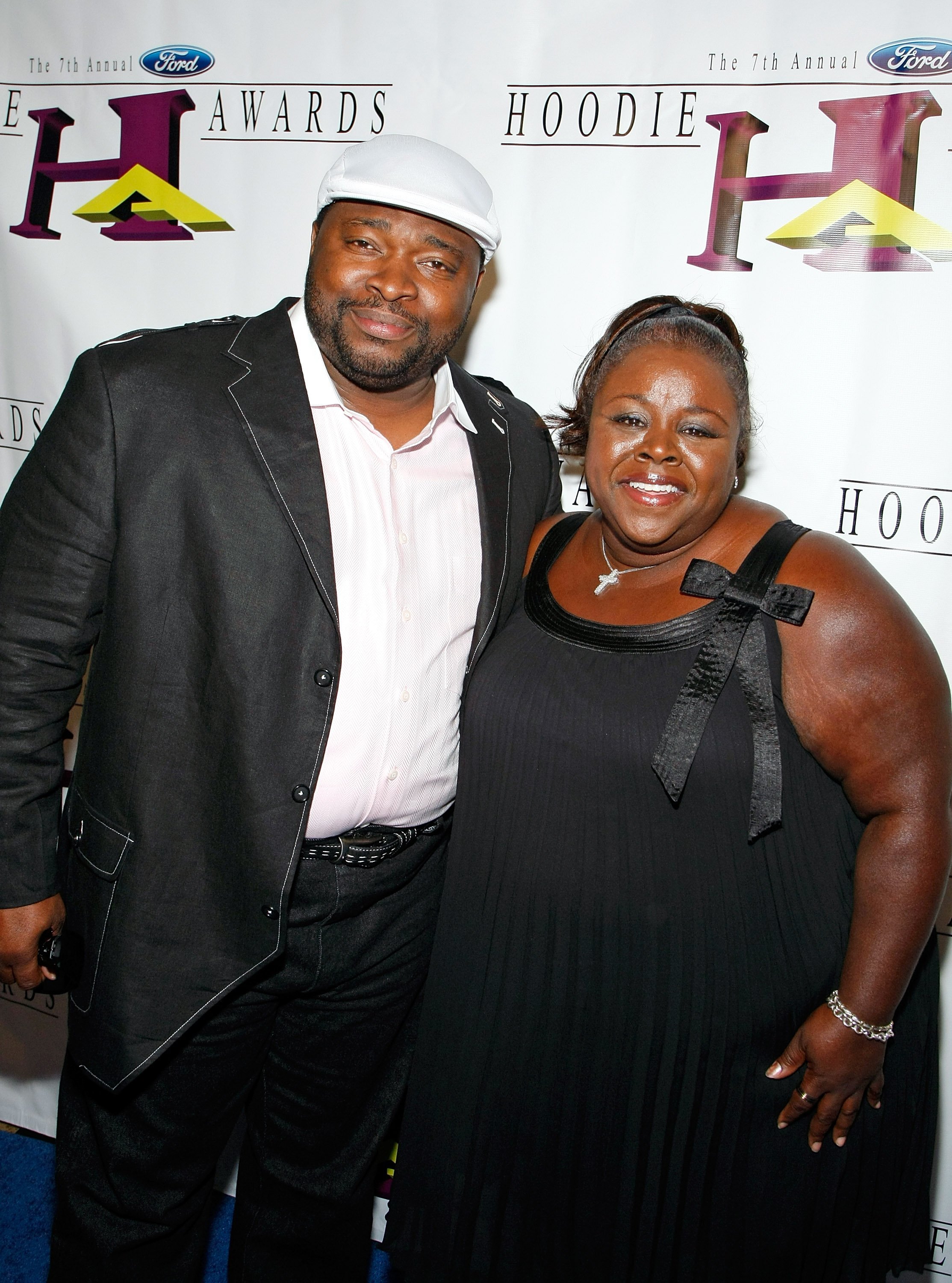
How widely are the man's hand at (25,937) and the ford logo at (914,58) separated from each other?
2117 mm

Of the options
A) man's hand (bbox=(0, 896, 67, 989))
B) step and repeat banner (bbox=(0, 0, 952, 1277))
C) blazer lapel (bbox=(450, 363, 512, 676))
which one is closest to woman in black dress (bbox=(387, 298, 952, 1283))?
blazer lapel (bbox=(450, 363, 512, 676))

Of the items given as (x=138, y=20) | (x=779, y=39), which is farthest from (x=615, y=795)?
(x=138, y=20)

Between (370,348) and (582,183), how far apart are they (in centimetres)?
76

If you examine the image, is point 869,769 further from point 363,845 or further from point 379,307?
point 379,307

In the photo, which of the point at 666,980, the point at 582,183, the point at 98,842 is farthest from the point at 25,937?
the point at 582,183

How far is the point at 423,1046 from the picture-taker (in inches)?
66.8

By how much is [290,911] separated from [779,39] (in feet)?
6.12

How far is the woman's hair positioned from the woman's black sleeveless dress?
283 millimetres

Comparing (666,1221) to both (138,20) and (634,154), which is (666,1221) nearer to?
(634,154)

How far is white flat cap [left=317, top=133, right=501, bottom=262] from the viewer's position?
5.24 feet

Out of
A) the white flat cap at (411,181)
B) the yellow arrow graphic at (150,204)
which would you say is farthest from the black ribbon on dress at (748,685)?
the yellow arrow graphic at (150,204)

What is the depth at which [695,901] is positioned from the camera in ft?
4.76

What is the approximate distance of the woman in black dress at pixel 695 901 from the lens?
141 centimetres

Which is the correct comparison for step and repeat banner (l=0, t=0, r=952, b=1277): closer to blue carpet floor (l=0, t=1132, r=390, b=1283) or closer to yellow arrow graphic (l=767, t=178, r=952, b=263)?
yellow arrow graphic (l=767, t=178, r=952, b=263)
